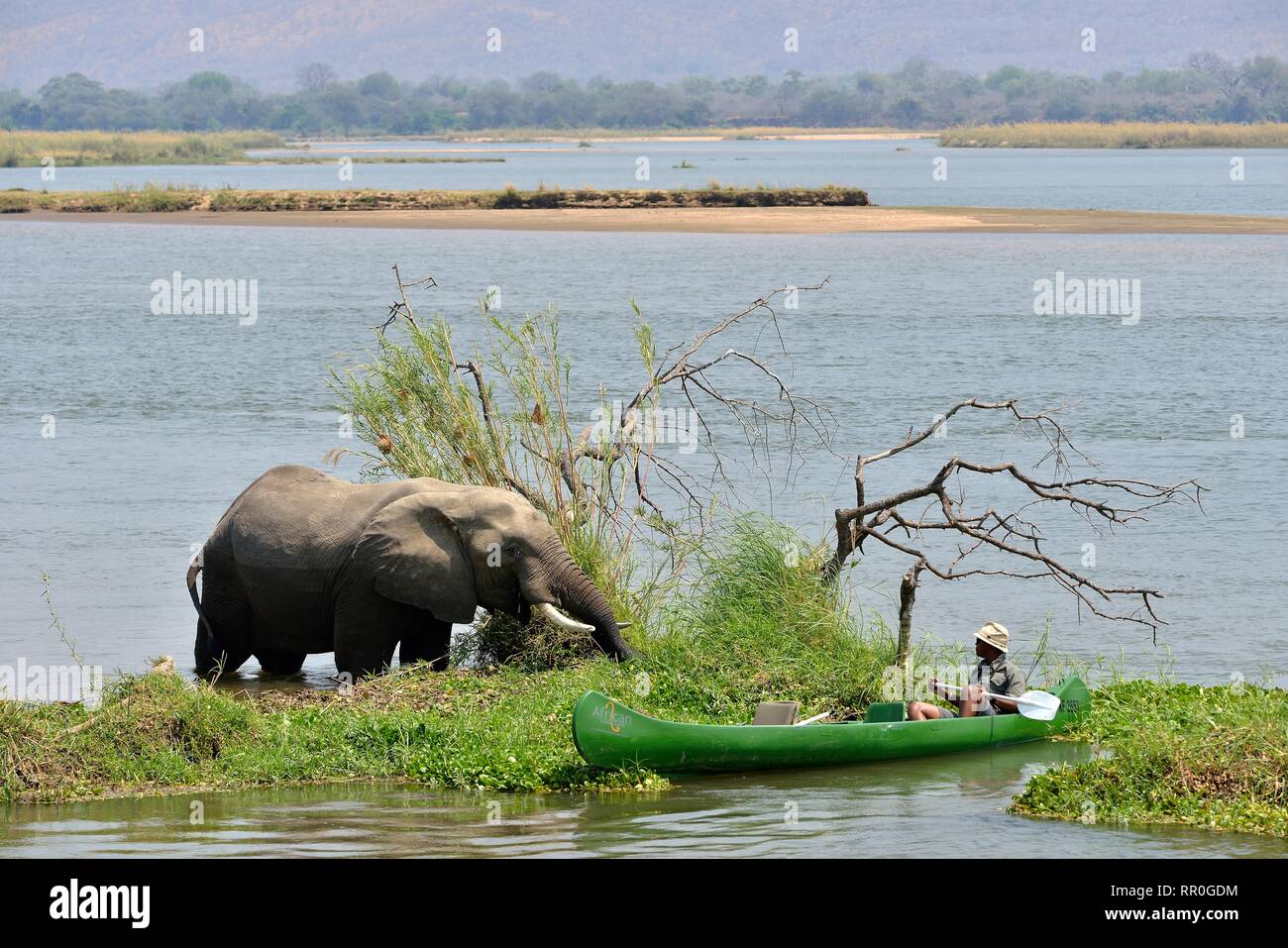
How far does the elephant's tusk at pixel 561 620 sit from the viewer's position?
14995mm

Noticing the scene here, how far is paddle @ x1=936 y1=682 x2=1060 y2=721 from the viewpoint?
559 inches

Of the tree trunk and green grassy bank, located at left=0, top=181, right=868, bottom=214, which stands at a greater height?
green grassy bank, located at left=0, top=181, right=868, bottom=214

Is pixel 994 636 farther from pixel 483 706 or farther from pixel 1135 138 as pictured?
pixel 1135 138

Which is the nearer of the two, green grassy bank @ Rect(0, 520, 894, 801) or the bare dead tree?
green grassy bank @ Rect(0, 520, 894, 801)

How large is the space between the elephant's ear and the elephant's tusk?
562 millimetres

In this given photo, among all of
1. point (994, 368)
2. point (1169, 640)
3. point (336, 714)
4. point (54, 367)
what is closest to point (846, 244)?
point (994, 368)

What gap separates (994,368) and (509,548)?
25011mm

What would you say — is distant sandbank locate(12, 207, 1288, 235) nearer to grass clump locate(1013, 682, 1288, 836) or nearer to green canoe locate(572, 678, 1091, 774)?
green canoe locate(572, 678, 1091, 774)

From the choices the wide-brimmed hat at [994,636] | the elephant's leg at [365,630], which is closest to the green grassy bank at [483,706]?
the elephant's leg at [365,630]

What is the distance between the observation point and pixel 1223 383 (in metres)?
35.8

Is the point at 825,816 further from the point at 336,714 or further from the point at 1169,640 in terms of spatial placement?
the point at 1169,640

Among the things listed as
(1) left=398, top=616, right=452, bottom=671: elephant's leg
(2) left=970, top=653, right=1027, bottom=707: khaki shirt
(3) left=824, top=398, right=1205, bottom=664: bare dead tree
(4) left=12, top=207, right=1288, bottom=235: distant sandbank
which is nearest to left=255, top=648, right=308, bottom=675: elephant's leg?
(1) left=398, top=616, right=452, bottom=671: elephant's leg

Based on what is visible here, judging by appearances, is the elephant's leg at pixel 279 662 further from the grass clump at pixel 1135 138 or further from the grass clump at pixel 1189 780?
the grass clump at pixel 1135 138

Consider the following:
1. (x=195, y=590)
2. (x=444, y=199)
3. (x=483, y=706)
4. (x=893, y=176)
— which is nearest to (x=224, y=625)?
(x=195, y=590)
